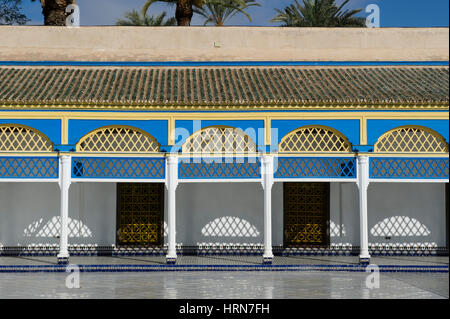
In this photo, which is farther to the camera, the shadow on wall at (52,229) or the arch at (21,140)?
the shadow on wall at (52,229)

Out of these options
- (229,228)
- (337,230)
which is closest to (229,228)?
(229,228)

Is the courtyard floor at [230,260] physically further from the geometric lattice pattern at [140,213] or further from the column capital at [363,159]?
the column capital at [363,159]

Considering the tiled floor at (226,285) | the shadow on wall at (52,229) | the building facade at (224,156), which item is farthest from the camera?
the shadow on wall at (52,229)

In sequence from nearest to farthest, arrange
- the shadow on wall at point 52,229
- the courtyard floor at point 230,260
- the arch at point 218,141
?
1. the arch at point 218,141
2. the courtyard floor at point 230,260
3. the shadow on wall at point 52,229

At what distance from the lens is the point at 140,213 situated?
15789 mm

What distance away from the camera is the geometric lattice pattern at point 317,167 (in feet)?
43.9

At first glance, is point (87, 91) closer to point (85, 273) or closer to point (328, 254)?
point (85, 273)

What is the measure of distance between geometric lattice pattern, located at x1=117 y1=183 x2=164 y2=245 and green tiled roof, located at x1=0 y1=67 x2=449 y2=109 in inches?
99.9

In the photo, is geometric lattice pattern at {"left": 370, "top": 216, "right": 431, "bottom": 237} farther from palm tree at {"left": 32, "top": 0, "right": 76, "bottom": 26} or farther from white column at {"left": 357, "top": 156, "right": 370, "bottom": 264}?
palm tree at {"left": 32, "top": 0, "right": 76, "bottom": 26}

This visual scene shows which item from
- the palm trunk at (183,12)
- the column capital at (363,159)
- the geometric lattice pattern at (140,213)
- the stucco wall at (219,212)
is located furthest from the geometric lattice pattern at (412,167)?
the palm trunk at (183,12)

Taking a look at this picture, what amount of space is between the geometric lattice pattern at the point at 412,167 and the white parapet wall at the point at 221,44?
4835 mm

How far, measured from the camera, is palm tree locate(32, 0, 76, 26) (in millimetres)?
23750

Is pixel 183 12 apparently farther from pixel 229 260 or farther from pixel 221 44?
pixel 229 260

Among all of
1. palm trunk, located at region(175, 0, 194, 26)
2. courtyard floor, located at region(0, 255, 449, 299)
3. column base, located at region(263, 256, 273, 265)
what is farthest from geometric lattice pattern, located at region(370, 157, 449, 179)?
palm trunk, located at region(175, 0, 194, 26)
